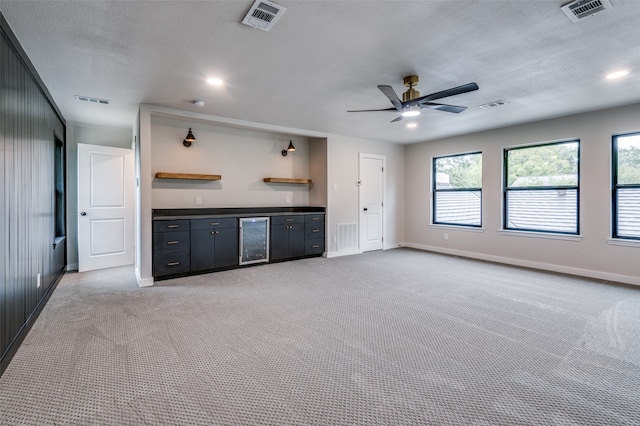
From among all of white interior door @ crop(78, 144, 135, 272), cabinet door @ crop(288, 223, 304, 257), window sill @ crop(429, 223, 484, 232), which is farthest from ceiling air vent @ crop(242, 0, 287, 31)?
Answer: window sill @ crop(429, 223, 484, 232)

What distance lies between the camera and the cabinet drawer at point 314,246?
597cm

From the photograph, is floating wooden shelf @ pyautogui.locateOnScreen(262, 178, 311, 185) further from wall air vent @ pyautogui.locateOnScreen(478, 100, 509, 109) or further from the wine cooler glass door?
wall air vent @ pyautogui.locateOnScreen(478, 100, 509, 109)

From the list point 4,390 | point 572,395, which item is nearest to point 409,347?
point 572,395

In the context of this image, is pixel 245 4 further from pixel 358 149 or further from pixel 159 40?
pixel 358 149

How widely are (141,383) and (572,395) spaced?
2.60 metres

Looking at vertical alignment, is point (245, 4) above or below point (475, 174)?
above

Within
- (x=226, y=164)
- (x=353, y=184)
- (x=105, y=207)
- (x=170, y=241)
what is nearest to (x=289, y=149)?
(x=226, y=164)

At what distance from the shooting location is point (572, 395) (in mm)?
1866

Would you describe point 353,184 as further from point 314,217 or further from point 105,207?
point 105,207

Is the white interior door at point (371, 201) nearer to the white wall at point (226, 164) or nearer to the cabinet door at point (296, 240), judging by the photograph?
the white wall at point (226, 164)

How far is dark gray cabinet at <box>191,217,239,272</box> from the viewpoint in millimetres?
4711

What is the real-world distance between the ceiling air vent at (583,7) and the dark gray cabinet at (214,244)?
4.49m

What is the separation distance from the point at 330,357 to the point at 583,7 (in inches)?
117

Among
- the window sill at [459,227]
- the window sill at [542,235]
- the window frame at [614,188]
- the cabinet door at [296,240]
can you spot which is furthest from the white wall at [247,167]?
the window frame at [614,188]
